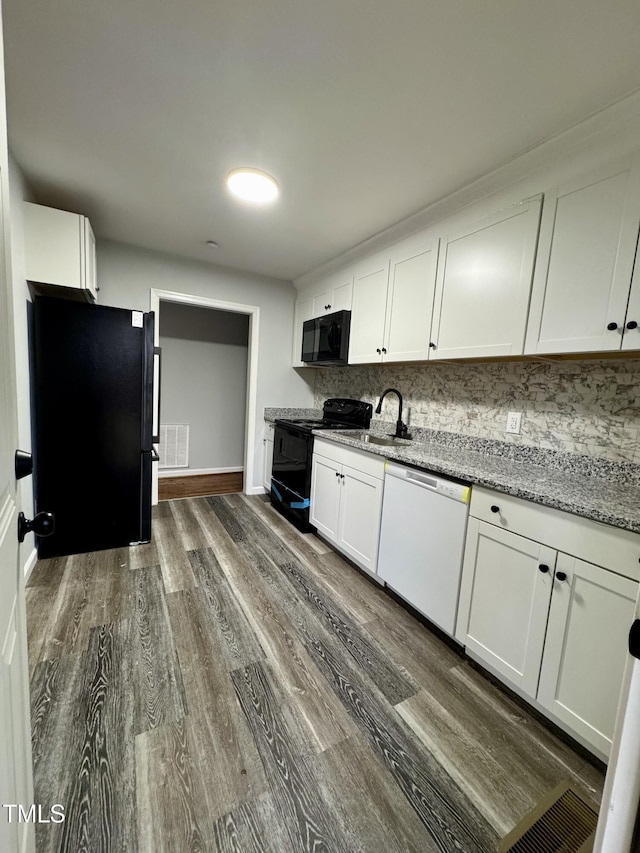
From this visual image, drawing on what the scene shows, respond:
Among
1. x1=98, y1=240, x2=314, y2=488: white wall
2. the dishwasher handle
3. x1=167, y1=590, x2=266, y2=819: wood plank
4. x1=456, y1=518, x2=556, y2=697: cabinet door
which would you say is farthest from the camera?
x1=98, y1=240, x2=314, y2=488: white wall

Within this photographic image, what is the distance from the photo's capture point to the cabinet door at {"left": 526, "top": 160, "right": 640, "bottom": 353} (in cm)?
136

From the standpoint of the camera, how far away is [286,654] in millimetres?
1635

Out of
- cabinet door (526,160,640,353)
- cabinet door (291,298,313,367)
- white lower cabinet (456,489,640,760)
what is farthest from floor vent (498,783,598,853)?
cabinet door (291,298,313,367)

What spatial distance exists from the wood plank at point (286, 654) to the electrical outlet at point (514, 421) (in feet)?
5.36

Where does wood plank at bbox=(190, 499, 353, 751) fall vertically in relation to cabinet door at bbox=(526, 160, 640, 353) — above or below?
below

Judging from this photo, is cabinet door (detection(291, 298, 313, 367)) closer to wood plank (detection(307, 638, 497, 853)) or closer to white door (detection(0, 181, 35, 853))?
wood plank (detection(307, 638, 497, 853))

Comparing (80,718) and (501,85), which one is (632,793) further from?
(501,85)

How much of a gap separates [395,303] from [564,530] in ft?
5.79

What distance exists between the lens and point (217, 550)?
257 cm

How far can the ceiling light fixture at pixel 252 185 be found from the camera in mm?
1943

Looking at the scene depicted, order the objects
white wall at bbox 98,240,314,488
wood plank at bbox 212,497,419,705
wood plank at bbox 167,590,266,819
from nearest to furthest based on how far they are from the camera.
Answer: wood plank at bbox 167,590,266,819, wood plank at bbox 212,497,419,705, white wall at bbox 98,240,314,488

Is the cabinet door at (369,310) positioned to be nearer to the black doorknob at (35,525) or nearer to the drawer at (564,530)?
the drawer at (564,530)

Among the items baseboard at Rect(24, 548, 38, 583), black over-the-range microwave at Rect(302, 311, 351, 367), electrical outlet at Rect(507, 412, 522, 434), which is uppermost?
black over-the-range microwave at Rect(302, 311, 351, 367)

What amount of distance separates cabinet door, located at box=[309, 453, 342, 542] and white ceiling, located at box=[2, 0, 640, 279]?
182 centimetres
